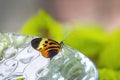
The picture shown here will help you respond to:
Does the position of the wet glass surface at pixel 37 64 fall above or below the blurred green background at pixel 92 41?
below

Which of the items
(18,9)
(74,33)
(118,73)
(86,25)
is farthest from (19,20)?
(118,73)

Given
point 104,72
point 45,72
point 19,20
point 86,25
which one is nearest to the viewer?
point 45,72

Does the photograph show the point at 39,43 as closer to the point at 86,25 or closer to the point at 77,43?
the point at 77,43

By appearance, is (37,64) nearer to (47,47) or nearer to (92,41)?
(47,47)

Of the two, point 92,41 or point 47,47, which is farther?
point 92,41

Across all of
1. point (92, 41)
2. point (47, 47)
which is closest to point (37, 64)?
point (47, 47)
